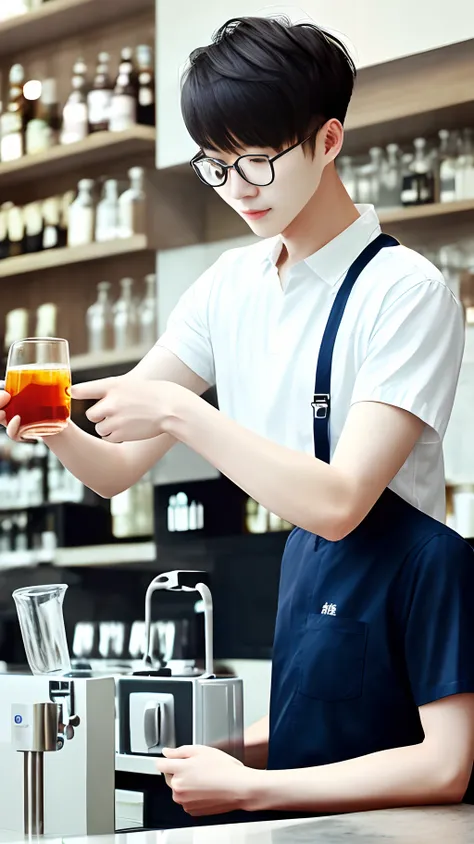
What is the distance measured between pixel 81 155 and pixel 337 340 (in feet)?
7.70

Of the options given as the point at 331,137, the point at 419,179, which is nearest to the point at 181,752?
the point at 331,137

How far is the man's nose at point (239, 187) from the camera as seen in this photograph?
4.51 feet

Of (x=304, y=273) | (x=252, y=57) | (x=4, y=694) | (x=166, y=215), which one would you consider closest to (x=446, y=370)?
(x=304, y=273)

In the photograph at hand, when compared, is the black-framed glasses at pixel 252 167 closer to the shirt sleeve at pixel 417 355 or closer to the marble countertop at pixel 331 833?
the shirt sleeve at pixel 417 355

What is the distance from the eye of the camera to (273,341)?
151 cm

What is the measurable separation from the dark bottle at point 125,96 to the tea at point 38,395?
7.33ft

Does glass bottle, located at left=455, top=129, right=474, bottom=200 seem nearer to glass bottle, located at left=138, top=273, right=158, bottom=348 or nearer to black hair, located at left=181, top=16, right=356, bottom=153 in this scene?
glass bottle, located at left=138, top=273, right=158, bottom=348

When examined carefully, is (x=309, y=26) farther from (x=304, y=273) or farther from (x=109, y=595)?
(x=109, y=595)

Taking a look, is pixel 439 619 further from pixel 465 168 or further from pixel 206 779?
pixel 465 168

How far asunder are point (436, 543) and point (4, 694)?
0.53m

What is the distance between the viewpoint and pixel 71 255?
11.6 feet

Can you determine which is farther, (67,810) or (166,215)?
(166,215)

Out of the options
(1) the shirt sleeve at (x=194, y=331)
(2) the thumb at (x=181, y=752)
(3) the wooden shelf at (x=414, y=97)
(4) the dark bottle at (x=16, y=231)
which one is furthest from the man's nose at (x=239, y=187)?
(4) the dark bottle at (x=16, y=231)

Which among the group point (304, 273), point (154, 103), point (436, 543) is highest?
point (154, 103)
